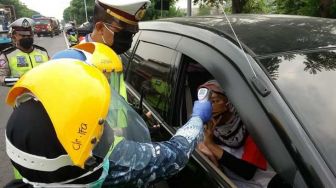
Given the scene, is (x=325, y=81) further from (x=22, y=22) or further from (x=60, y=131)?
(x=22, y=22)

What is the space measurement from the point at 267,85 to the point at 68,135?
836 mm

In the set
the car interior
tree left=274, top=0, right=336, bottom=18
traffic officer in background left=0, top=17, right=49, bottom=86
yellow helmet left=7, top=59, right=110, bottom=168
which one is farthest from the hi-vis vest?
tree left=274, top=0, right=336, bottom=18

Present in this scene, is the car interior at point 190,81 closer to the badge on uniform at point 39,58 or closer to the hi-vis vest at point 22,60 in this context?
the hi-vis vest at point 22,60

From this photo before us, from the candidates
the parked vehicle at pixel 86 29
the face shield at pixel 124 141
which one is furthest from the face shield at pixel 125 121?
the parked vehicle at pixel 86 29

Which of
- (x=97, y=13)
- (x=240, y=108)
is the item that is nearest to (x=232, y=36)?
(x=240, y=108)

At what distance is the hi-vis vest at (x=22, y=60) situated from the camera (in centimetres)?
490

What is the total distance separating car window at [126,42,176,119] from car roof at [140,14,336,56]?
0.33 m

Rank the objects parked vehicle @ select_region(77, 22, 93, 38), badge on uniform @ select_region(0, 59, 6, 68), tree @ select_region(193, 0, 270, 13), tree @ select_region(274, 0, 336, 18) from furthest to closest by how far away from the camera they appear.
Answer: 1. tree @ select_region(193, 0, 270, 13)
2. tree @ select_region(274, 0, 336, 18)
3. parked vehicle @ select_region(77, 22, 93, 38)
4. badge on uniform @ select_region(0, 59, 6, 68)

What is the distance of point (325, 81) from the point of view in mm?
1774

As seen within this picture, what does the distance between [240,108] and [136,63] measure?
76.5 inches

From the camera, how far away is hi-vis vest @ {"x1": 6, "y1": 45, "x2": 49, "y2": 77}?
4.90 m

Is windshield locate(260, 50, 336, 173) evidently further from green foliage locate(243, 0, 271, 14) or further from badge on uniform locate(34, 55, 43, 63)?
green foliage locate(243, 0, 271, 14)

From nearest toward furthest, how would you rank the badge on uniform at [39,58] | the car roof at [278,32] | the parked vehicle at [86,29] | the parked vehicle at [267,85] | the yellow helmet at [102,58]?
the parked vehicle at [267,85] < the yellow helmet at [102,58] < the car roof at [278,32] < the badge on uniform at [39,58] < the parked vehicle at [86,29]

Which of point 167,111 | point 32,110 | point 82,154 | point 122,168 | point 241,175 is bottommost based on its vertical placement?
point 241,175
